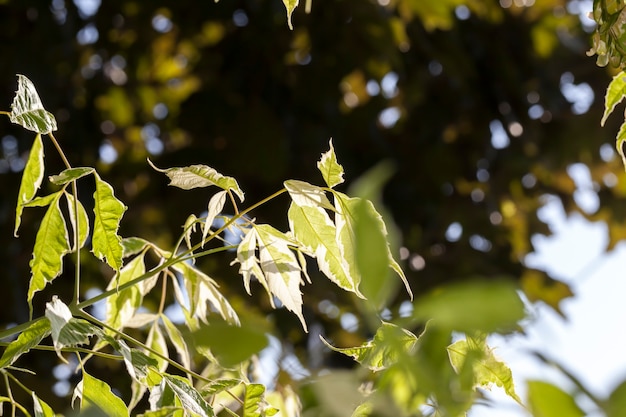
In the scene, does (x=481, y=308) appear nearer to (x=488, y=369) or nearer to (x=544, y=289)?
(x=488, y=369)

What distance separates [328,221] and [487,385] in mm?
87

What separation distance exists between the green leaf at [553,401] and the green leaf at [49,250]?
22 cm

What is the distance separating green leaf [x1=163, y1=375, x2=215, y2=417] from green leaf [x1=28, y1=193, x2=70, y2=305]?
68 millimetres

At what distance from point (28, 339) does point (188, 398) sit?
57mm

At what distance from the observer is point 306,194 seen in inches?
11.4

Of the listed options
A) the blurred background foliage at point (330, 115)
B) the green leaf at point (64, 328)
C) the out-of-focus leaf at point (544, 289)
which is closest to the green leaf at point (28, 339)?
the green leaf at point (64, 328)

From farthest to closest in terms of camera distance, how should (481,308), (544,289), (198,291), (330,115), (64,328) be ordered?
(544,289) < (330,115) < (198,291) < (64,328) < (481,308)

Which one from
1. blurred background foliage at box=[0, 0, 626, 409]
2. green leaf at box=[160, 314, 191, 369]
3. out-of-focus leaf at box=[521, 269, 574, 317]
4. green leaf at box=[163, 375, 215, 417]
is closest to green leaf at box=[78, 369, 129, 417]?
green leaf at box=[163, 375, 215, 417]

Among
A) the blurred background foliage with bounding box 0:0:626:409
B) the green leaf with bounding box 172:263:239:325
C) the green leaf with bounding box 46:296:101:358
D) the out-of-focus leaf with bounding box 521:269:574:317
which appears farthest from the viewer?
the out-of-focus leaf with bounding box 521:269:574:317

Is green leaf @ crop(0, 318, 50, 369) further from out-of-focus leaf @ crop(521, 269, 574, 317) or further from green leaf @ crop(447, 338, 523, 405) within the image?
out-of-focus leaf @ crop(521, 269, 574, 317)

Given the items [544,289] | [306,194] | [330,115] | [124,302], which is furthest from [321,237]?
[544,289]

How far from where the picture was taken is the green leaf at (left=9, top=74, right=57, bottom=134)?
0.28 metres

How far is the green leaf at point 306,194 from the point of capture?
0.29 metres

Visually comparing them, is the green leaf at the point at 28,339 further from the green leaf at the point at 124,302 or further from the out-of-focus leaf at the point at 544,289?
the out-of-focus leaf at the point at 544,289
